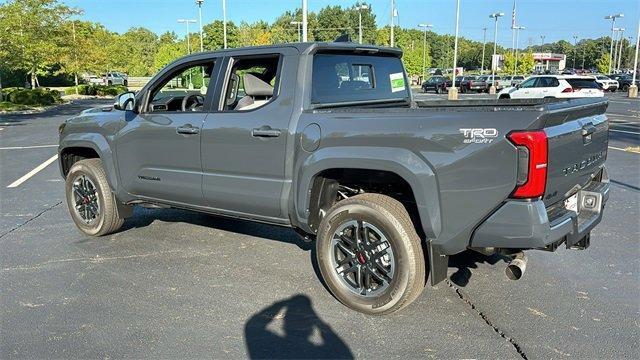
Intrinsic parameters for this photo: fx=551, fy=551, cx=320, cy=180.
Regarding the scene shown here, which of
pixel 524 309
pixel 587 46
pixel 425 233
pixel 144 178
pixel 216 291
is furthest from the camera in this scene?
→ pixel 587 46

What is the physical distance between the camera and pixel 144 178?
5.18 meters

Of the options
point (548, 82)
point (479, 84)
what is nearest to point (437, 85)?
point (479, 84)

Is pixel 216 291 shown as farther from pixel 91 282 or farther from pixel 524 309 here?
pixel 524 309

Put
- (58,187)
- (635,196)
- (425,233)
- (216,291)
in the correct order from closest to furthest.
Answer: (425,233) < (216,291) < (635,196) < (58,187)

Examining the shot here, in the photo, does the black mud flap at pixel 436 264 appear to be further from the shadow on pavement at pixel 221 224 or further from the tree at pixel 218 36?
the tree at pixel 218 36

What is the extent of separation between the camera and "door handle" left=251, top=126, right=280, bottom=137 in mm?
4133

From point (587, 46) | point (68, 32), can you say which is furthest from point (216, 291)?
point (587, 46)

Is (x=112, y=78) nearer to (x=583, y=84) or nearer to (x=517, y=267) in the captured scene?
(x=583, y=84)

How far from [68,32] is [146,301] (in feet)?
104

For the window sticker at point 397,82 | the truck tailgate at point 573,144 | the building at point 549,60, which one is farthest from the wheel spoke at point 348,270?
the building at point 549,60

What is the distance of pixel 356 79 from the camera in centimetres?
470

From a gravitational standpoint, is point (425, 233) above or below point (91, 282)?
above

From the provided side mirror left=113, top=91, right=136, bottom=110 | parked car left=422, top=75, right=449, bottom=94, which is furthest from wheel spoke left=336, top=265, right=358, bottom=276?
parked car left=422, top=75, right=449, bottom=94

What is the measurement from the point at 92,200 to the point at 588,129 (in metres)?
4.74
